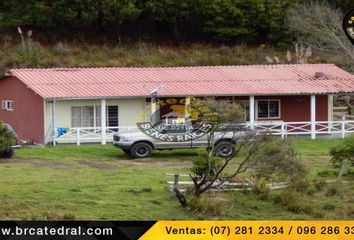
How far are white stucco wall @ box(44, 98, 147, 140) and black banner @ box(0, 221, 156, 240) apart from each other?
21.2m

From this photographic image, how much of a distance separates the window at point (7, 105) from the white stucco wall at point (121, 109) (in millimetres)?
3740

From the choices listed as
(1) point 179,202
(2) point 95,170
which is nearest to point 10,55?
(2) point 95,170

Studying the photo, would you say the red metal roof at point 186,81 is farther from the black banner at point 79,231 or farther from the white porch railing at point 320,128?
the black banner at point 79,231

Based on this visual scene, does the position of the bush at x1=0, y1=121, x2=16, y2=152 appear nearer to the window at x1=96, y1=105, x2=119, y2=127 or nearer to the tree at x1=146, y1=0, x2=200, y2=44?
the window at x1=96, y1=105, x2=119, y2=127

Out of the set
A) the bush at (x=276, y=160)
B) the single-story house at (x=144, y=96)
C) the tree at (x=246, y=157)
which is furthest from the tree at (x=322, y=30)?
the bush at (x=276, y=160)

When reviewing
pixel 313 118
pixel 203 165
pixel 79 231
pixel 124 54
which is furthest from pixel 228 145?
pixel 124 54

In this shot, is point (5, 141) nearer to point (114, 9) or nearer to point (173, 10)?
point (114, 9)

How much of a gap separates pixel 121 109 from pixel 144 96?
5.13ft

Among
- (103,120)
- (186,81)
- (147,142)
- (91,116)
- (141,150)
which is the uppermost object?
(186,81)

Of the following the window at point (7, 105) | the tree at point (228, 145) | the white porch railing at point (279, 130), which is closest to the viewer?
the tree at point (228, 145)

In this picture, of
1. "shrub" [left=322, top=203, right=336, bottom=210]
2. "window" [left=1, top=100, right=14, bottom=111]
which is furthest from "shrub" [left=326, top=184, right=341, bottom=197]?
"window" [left=1, top=100, right=14, bottom=111]

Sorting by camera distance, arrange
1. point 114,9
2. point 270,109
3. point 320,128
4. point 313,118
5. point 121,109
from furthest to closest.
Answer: point 114,9 < point 270,109 < point 320,128 < point 313,118 < point 121,109

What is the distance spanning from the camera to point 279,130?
32.6 meters

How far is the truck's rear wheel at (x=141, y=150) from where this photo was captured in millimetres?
27359
